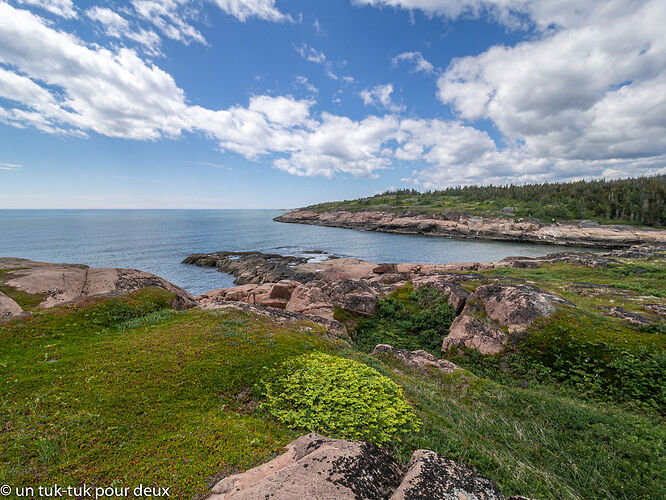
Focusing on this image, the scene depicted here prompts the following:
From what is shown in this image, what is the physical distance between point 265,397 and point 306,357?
238 centimetres

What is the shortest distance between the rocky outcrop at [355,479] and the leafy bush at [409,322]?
12.0 m

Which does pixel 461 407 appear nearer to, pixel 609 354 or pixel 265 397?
pixel 265 397

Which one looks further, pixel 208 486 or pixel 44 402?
pixel 44 402

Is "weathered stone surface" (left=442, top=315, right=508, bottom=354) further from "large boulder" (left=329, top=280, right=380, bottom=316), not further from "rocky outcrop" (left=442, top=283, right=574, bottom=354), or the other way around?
"large boulder" (left=329, top=280, right=380, bottom=316)

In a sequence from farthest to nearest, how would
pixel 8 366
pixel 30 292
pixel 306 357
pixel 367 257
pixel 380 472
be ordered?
1. pixel 367 257
2. pixel 30 292
3. pixel 306 357
4. pixel 8 366
5. pixel 380 472

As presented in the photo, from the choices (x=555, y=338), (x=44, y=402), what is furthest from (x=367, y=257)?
→ (x=44, y=402)

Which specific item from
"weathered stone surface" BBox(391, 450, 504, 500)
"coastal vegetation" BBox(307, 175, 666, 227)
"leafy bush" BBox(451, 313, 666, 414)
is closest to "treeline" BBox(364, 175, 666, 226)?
"coastal vegetation" BBox(307, 175, 666, 227)

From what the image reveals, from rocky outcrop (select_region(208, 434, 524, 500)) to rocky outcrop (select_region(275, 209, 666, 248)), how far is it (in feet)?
367

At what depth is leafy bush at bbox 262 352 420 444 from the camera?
6801 mm

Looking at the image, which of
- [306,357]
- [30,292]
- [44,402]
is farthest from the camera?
[30,292]

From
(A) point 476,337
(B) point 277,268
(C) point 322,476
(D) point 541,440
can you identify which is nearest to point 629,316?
(A) point 476,337

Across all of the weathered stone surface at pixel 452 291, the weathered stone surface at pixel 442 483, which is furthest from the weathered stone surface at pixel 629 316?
the weathered stone surface at pixel 442 483

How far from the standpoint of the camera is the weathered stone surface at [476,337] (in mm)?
14578

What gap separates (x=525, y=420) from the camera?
9039 millimetres
